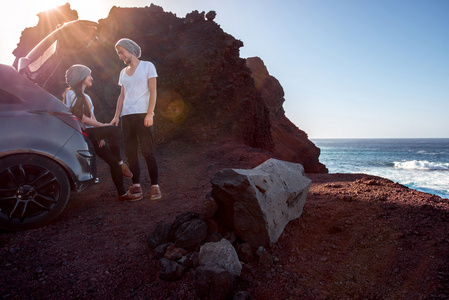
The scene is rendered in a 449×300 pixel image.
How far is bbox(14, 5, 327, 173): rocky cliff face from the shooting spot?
38.4ft

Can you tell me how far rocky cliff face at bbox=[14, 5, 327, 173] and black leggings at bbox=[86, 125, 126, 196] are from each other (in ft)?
18.8

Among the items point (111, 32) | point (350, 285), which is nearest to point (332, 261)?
point (350, 285)

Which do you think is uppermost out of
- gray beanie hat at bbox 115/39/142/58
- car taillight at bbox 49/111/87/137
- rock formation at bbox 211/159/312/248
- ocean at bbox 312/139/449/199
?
gray beanie hat at bbox 115/39/142/58

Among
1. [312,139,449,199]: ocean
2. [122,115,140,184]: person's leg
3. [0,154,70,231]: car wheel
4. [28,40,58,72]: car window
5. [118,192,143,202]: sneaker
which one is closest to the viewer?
[0,154,70,231]: car wheel

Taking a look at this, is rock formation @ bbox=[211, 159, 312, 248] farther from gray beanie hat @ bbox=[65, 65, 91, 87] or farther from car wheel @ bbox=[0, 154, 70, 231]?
gray beanie hat @ bbox=[65, 65, 91, 87]

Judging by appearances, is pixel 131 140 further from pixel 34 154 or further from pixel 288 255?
pixel 288 255

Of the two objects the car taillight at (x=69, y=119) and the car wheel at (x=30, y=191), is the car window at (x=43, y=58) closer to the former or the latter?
the car taillight at (x=69, y=119)

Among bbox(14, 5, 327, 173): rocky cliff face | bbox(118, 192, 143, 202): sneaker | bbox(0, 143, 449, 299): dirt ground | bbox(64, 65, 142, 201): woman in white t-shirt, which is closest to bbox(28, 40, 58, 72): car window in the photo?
bbox(64, 65, 142, 201): woman in white t-shirt

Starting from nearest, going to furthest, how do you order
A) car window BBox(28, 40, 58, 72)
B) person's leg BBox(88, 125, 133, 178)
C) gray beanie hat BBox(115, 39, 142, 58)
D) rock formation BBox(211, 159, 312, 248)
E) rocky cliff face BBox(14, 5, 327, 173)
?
rock formation BBox(211, 159, 312, 248) < car window BBox(28, 40, 58, 72) < gray beanie hat BBox(115, 39, 142, 58) < person's leg BBox(88, 125, 133, 178) < rocky cliff face BBox(14, 5, 327, 173)

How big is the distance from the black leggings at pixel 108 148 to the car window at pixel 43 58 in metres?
1.06

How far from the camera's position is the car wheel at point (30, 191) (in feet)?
9.34

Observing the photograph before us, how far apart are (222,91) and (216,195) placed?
962 cm

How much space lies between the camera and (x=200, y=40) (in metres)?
13.2

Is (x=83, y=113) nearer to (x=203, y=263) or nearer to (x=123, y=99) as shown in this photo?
(x=123, y=99)
